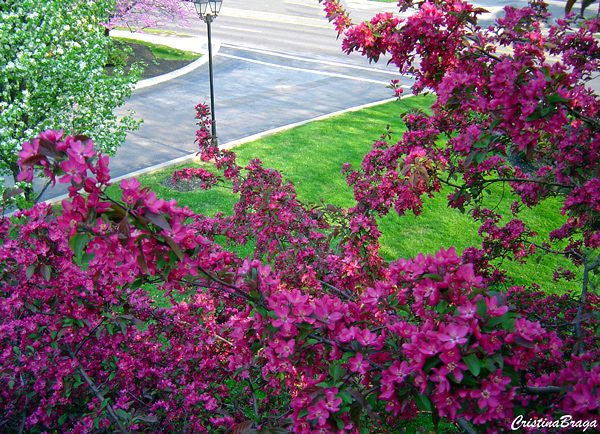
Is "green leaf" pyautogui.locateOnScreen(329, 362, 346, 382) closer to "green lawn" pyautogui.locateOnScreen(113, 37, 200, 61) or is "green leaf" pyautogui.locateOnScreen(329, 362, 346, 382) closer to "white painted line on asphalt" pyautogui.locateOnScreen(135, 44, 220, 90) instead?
"white painted line on asphalt" pyautogui.locateOnScreen(135, 44, 220, 90)

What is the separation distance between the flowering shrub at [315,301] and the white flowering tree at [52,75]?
104 inches

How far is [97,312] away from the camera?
116 inches

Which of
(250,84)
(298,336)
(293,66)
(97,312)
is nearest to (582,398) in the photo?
(298,336)

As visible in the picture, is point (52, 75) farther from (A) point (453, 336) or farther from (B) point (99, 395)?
(A) point (453, 336)

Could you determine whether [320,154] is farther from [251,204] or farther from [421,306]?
[421,306]

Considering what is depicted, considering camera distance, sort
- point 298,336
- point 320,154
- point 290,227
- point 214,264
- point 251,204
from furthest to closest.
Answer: point 320,154, point 251,204, point 290,227, point 214,264, point 298,336

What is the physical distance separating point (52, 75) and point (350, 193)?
14.8 ft

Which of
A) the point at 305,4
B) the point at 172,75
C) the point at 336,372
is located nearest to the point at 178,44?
the point at 172,75

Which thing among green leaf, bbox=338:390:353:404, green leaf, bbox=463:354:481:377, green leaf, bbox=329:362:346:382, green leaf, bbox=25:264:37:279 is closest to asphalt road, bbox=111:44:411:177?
green leaf, bbox=25:264:37:279

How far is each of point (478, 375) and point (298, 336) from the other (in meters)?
0.64

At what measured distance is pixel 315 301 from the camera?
2.15 meters

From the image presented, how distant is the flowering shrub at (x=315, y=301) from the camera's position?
1.82 m

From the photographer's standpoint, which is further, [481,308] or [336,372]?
[336,372]

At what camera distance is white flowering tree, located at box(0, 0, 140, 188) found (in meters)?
6.03
